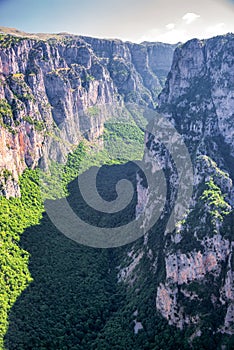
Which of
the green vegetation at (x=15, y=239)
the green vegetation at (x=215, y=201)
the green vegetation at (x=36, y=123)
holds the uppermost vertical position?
the green vegetation at (x=36, y=123)

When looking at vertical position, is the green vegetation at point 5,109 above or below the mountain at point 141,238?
above

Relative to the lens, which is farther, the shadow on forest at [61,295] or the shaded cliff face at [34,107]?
the shaded cliff face at [34,107]

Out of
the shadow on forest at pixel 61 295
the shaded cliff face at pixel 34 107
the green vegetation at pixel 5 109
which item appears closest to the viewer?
the shadow on forest at pixel 61 295

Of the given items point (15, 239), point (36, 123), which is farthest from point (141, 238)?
point (36, 123)

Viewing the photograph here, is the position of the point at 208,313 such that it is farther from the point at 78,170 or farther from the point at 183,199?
the point at 78,170

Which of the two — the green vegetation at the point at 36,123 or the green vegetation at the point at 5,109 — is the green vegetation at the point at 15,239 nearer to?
the green vegetation at the point at 5,109

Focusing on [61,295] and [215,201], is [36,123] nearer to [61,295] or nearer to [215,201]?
[61,295]

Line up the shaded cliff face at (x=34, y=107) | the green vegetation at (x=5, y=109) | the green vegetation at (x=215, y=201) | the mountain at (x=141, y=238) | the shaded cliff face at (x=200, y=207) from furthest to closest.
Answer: the shaded cliff face at (x=34, y=107), the green vegetation at (x=5, y=109), the green vegetation at (x=215, y=201), the mountain at (x=141, y=238), the shaded cliff face at (x=200, y=207)

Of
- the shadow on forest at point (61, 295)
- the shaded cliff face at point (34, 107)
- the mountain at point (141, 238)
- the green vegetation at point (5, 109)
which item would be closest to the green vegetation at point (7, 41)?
the shaded cliff face at point (34, 107)
